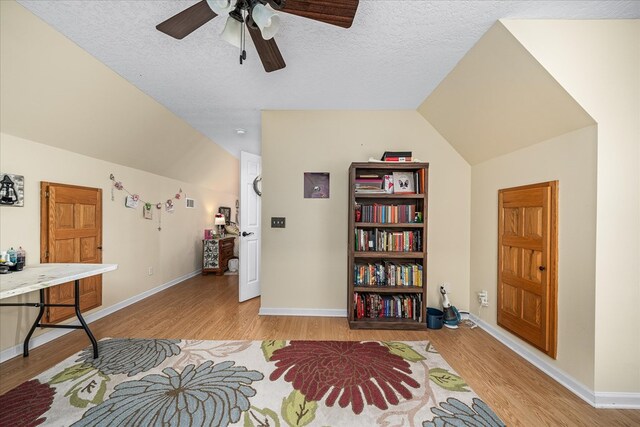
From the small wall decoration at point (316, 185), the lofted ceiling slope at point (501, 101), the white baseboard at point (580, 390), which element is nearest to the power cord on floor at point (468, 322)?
the white baseboard at point (580, 390)

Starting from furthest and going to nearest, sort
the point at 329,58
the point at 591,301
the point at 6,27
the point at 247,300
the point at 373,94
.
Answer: the point at 247,300 < the point at 373,94 < the point at 329,58 < the point at 591,301 < the point at 6,27

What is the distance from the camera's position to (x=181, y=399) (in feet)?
5.50

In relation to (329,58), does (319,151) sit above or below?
below

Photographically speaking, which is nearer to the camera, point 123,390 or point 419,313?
point 123,390

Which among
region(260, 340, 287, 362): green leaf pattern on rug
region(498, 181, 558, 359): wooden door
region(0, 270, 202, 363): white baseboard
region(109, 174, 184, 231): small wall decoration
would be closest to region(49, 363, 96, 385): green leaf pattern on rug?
region(0, 270, 202, 363): white baseboard

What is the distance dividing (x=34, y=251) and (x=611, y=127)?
4.79 metres

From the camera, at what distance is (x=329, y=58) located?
209 cm

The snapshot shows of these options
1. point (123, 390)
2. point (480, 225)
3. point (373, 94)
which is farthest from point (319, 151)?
point (123, 390)

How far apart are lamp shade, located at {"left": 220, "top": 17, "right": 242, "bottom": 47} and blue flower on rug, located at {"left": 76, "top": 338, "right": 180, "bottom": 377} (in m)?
2.45

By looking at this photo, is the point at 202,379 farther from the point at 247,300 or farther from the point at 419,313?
the point at 419,313

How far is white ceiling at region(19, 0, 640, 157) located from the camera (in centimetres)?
161

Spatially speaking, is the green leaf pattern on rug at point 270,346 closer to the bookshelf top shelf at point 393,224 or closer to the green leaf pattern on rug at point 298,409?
the green leaf pattern on rug at point 298,409

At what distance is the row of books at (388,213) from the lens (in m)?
2.87

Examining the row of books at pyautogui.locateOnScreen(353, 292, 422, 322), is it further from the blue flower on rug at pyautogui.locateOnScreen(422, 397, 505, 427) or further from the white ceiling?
the white ceiling
